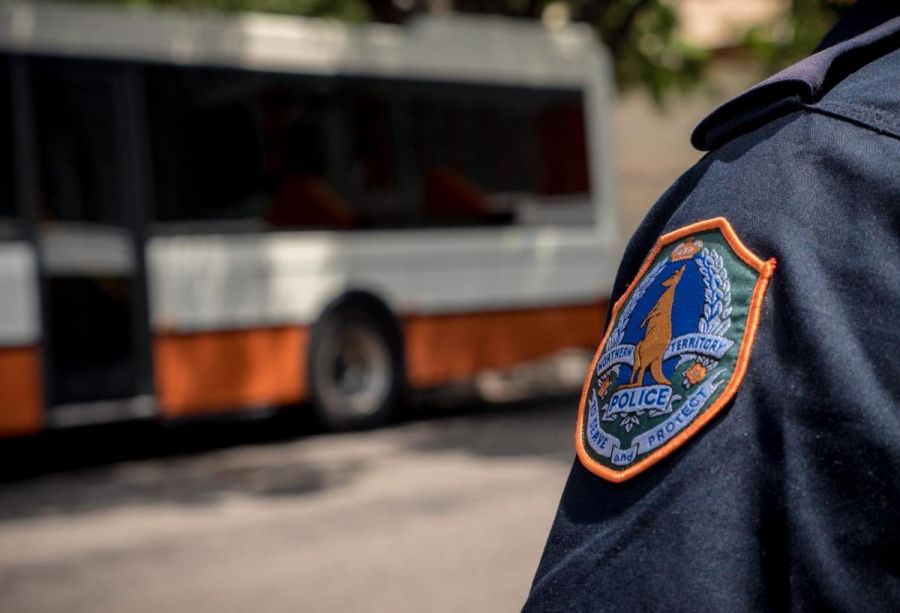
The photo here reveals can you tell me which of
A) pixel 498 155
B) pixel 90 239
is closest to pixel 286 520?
pixel 90 239

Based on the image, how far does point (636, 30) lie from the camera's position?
14117 mm

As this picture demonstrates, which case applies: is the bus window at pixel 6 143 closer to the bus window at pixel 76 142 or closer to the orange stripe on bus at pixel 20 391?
the bus window at pixel 76 142

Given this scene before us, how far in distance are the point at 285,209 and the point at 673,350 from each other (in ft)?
28.8

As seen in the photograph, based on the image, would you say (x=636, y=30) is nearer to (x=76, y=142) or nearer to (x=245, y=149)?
(x=245, y=149)

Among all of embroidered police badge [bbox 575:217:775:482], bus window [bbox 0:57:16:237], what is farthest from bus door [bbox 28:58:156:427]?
embroidered police badge [bbox 575:217:775:482]

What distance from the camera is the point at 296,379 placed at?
9.52m

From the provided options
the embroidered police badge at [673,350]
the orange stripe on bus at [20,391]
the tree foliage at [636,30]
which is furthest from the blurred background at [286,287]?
the embroidered police badge at [673,350]

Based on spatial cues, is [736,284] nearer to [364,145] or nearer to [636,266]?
[636,266]

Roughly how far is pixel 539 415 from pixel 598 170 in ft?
8.28

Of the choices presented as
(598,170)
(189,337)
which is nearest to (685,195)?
(189,337)

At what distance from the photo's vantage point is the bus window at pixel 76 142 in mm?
8414

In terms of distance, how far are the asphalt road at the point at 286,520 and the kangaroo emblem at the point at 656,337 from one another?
13.2 feet

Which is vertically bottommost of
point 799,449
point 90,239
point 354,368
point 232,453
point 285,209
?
point 232,453

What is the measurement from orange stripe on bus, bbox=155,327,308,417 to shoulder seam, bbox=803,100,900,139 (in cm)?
819
